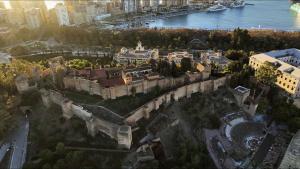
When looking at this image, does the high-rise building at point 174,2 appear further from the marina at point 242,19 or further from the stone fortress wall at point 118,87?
the stone fortress wall at point 118,87

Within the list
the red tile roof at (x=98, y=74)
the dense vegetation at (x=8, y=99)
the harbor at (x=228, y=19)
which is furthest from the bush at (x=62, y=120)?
the harbor at (x=228, y=19)

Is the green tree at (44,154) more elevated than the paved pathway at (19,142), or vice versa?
the green tree at (44,154)

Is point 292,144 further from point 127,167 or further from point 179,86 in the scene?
point 127,167

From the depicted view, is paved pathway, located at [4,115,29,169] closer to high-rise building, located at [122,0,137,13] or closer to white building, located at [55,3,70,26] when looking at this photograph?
white building, located at [55,3,70,26]

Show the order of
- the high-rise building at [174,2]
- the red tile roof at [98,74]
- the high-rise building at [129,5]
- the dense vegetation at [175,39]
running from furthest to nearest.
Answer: the high-rise building at [174,2] → the high-rise building at [129,5] → the dense vegetation at [175,39] → the red tile roof at [98,74]

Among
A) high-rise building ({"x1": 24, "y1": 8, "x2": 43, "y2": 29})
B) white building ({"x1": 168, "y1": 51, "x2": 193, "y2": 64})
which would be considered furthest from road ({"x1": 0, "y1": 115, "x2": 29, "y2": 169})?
high-rise building ({"x1": 24, "y1": 8, "x2": 43, "y2": 29})

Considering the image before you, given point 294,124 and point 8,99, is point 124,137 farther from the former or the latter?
point 294,124
